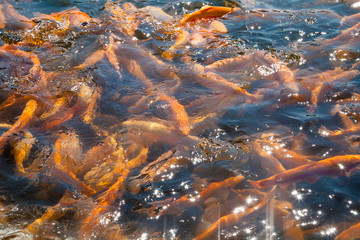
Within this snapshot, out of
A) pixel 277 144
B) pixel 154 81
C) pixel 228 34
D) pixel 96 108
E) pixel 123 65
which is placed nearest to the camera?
pixel 277 144

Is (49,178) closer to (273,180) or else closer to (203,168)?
(203,168)

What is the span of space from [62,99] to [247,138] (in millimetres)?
1950

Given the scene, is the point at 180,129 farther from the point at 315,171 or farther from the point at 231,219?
the point at 315,171

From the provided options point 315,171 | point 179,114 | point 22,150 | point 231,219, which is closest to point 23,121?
point 22,150

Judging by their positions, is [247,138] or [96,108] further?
[96,108]

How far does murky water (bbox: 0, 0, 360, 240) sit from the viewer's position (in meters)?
2.09

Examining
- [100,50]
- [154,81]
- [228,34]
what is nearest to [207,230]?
[154,81]

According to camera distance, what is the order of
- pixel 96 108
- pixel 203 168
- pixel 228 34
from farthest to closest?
pixel 228 34
pixel 96 108
pixel 203 168

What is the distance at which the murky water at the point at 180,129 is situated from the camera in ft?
6.85

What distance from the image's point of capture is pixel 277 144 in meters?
2.64

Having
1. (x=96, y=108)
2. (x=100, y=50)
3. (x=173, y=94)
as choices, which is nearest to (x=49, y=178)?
(x=96, y=108)

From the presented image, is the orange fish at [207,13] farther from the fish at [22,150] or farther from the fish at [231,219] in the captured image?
the fish at [231,219]

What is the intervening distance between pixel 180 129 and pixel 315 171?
3.87 ft

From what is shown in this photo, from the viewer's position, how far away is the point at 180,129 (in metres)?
2.82
